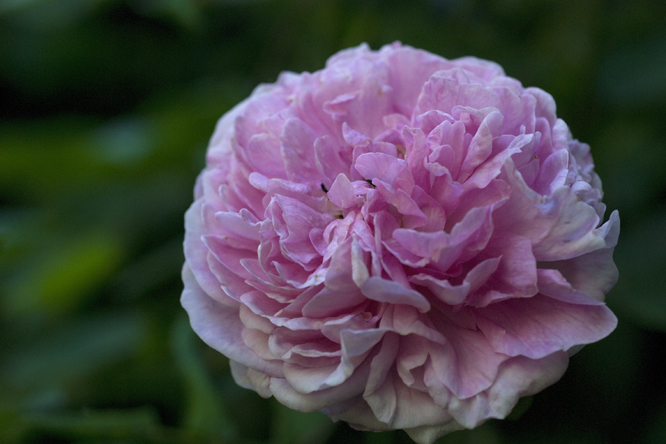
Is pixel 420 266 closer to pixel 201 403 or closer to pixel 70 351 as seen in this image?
pixel 201 403

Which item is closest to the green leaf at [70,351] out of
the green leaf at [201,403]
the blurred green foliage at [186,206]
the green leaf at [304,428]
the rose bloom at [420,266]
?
the blurred green foliage at [186,206]

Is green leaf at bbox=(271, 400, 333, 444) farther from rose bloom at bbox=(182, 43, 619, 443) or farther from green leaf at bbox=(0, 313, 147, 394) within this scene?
green leaf at bbox=(0, 313, 147, 394)

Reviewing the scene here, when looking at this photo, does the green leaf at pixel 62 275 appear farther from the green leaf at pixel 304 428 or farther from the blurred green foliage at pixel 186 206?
the green leaf at pixel 304 428

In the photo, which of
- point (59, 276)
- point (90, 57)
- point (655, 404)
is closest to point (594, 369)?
point (655, 404)

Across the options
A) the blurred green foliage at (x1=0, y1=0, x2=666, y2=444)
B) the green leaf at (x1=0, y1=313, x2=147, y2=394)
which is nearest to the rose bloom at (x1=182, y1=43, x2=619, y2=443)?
the blurred green foliage at (x1=0, y1=0, x2=666, y2=444)

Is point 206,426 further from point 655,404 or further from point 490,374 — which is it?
point 655,404

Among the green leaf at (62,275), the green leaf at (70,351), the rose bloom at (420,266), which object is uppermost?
the rose bloom at (420,266)

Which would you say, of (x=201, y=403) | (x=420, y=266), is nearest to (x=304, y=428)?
(x=201, y=403)
